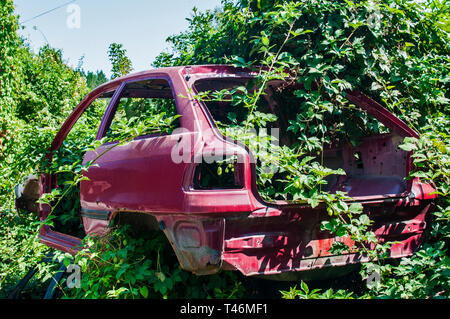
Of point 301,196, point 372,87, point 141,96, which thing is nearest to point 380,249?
point 301,196

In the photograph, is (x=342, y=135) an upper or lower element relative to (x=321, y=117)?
lower

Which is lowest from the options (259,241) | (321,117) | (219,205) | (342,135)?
(259,241)

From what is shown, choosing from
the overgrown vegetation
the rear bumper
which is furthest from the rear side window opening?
the rear bumper

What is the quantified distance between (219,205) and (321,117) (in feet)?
3.91

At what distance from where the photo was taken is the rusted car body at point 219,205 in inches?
81.3

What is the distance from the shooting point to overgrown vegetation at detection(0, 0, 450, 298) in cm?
236

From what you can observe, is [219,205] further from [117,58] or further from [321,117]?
[117,58]

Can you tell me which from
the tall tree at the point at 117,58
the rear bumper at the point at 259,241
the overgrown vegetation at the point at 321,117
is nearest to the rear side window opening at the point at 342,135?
the overgrown vegetation at the point at 321,117

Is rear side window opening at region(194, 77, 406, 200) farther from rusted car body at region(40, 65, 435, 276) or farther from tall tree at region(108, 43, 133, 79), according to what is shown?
tall tree at region(108, 43, 133, 79)

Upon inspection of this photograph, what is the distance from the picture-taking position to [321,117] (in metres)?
2.78

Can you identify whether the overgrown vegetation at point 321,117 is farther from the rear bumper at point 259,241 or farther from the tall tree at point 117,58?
the tall tree at point 117,58

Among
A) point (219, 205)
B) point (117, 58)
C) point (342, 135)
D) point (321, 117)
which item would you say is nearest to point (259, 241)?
point (219, 205)

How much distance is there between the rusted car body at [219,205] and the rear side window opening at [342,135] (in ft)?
0.14
